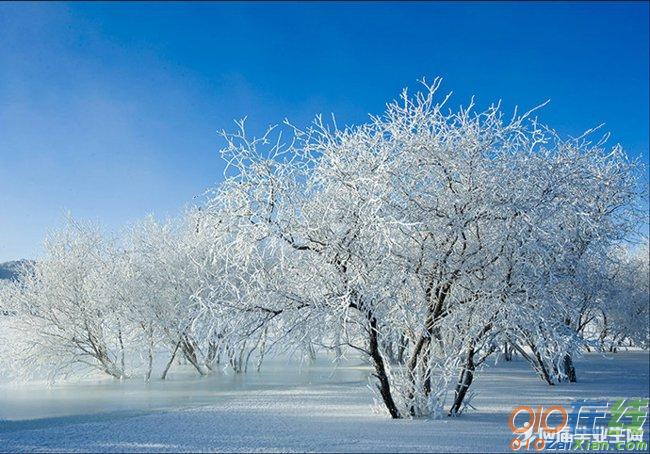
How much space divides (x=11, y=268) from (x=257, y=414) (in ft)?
58.3

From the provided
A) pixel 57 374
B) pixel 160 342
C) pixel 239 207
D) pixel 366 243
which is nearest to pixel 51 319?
pixel 57 374

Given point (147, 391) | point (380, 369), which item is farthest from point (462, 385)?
point (147, 391)

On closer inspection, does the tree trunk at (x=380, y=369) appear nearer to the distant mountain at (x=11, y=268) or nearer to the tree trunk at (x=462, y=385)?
the tree trunk at (x=462, y=385)

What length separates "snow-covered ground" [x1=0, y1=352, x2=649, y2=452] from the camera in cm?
771

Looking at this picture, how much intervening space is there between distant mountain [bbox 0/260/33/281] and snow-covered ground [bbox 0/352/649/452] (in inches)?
208

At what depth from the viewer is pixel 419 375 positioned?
9.55m

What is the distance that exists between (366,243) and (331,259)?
612 millimetres

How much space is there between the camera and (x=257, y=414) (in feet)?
36.5

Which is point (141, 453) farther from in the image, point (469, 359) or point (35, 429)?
point (469, 359)

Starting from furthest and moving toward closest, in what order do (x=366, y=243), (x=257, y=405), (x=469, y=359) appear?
(x=257, y=405) < (x=469, y=359) < (x=366, y=243)

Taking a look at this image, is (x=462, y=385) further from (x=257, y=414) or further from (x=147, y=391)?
(x=147, y=391)

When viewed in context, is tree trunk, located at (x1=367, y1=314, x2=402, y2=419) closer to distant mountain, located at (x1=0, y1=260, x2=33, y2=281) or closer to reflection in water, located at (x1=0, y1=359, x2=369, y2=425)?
reflection in water, located at (x1=0, y1=359, x2=369, y2=425)

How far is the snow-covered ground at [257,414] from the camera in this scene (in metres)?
7.71

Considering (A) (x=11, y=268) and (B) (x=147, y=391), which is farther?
(A) (x=11, y=268)
